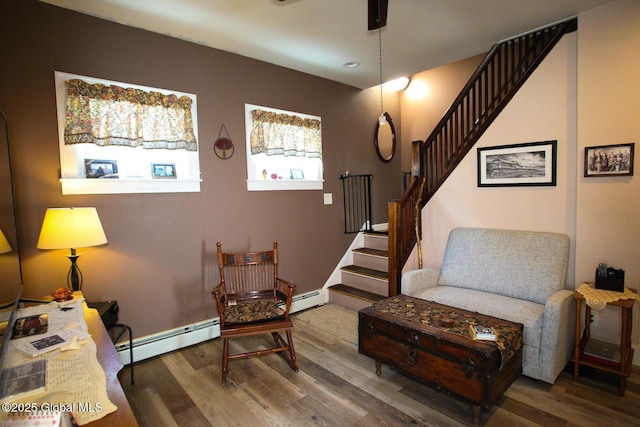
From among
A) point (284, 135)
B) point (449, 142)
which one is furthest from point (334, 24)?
point (449, 142)

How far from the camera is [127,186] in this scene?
2.67 m

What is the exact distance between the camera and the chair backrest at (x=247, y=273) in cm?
288

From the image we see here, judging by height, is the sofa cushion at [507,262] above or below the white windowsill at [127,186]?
below

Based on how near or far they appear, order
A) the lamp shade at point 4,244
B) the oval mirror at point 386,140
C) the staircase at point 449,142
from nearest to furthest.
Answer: the lamp shade at point 4,244 < the staircase at point 449,142 < the oval mirror at point 386,140

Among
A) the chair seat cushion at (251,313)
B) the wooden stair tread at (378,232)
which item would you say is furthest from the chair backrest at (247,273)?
the wooden stair tread at (378,232)

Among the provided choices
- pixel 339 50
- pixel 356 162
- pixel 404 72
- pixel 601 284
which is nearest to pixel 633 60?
pixel 601 284

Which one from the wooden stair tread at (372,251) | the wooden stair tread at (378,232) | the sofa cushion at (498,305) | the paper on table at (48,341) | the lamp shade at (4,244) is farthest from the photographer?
Answer: the wooden stair tread at (378,232)

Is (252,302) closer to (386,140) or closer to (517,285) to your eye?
(517,285)

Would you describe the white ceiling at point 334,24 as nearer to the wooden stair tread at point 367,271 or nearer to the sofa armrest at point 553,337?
the sofa armrest at point 553,337

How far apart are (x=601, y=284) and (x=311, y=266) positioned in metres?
2.71

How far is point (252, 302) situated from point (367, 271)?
66.6 inches

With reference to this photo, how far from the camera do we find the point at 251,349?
9.71 ft

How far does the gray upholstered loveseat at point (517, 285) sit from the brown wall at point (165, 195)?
1.54m

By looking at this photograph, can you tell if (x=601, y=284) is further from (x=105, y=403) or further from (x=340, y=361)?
(x=105, y=403)
